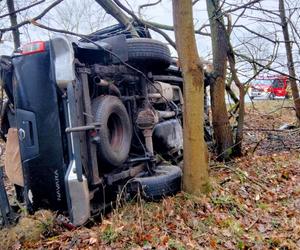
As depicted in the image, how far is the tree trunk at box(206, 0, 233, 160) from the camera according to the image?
6.25 metres

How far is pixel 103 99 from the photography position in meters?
3.93

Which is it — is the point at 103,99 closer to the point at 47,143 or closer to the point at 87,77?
the point at 87,77

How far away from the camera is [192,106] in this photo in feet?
13.2

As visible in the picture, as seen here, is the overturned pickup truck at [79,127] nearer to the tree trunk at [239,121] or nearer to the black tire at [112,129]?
the black tire at [112,129]

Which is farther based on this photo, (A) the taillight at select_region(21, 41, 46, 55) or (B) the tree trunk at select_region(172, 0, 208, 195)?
(B) the tree trunk at select_region(172, 0, 208, 195)

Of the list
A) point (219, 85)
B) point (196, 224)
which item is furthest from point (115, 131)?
point (219, 85)

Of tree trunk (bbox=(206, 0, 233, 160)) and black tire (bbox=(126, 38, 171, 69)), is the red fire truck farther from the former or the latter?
black tire (bbox=(126, 38, 171, 69))

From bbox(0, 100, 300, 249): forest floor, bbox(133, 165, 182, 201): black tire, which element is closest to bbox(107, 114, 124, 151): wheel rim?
bbox(133, 165, 182, 201): black tire

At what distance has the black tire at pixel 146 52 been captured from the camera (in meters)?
4.42

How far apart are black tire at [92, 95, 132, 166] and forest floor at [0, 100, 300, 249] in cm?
54

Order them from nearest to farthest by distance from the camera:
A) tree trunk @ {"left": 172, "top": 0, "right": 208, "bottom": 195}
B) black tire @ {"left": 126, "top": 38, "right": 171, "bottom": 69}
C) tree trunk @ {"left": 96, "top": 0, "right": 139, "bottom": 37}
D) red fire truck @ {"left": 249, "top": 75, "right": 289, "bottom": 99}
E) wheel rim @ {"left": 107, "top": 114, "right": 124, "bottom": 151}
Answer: tree trunk @ {"left": 172, "top": 0, "right": 208, "bottom": 195} < wheel rim @ {"left": 107, "top": 114, "right": 124, "bottom": 151} < black tire @ {"left": 126, "top": 38, "right": 171, "bottom": 69} < tree trunk @ {"left": 96, "top": 0, "right": 139, "bottom": 37} < red fire truck @ {"left": 249, "top": 75, "right": 289, "bottom": 99}

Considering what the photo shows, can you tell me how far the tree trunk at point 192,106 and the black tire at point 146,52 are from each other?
55 centimetres

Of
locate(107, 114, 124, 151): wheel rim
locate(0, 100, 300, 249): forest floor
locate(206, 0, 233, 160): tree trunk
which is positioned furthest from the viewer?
locate(206, 0, 233, 160): tree trunk

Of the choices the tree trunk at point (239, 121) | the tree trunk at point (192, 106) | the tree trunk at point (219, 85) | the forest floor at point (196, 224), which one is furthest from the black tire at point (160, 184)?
the tree trunk at point (239, 121)
